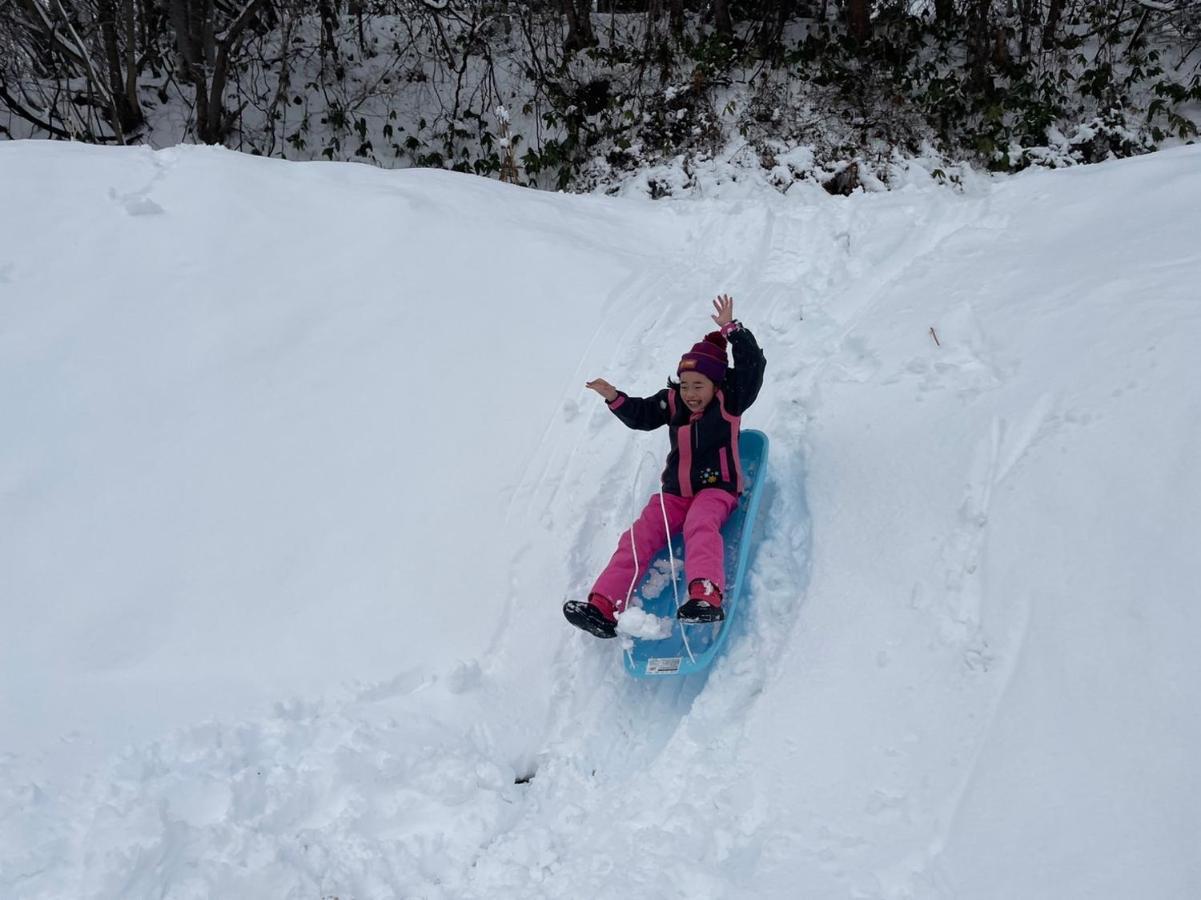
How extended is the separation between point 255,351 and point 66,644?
1.81 meters

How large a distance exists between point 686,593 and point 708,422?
770 mm

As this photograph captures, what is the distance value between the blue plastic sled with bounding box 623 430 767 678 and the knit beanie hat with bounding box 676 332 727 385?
15.3 inches

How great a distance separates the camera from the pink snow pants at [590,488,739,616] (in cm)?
317

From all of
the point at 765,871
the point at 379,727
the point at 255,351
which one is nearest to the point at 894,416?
the point at 765,871

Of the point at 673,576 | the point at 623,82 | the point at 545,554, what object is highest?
the point at 623,82

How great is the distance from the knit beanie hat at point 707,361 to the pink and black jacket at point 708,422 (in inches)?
2.3

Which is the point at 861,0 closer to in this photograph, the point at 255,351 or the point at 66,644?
the point at 255,351

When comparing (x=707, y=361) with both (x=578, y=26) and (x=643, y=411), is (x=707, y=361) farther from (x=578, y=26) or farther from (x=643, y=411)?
(x=578, y=26)

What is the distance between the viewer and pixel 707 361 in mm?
3609

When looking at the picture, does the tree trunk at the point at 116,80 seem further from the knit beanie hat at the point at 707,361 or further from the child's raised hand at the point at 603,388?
the knit beanie hat at the point at 707,361

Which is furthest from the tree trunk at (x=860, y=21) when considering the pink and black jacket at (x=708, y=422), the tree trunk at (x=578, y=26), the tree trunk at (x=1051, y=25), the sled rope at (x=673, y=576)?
the sled rope at (x=673, y=576)

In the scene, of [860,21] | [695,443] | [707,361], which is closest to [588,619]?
[695,443]

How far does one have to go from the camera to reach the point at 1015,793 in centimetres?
212

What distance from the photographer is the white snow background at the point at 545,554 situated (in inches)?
90.5
